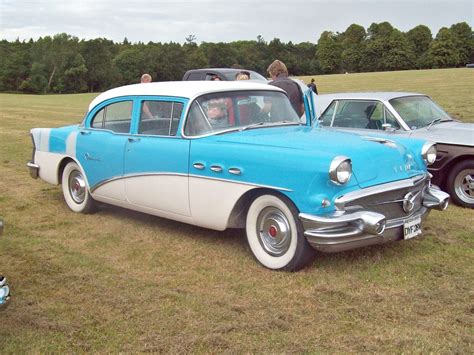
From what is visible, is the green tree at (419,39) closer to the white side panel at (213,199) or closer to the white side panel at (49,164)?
the white side panel at (49,164)

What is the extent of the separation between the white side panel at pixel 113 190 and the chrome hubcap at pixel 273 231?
1.90 metres

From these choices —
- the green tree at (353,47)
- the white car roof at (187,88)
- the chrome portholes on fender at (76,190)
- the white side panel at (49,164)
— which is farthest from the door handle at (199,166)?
the green tree at (353,47)

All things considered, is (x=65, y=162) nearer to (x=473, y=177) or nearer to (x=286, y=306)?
(x=286, y=306)

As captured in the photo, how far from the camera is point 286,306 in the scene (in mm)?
4043

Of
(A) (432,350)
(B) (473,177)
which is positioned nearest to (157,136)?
(A) (432,350)

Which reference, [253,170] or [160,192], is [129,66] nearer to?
[160,192]

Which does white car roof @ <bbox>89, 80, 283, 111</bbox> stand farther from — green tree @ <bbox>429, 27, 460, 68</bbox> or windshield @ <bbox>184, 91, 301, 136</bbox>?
green tree @ <bbox>429, 27, 460, 68</bbox>

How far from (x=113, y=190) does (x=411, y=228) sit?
10.7 ft

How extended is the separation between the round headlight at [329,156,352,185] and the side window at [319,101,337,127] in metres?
3.76

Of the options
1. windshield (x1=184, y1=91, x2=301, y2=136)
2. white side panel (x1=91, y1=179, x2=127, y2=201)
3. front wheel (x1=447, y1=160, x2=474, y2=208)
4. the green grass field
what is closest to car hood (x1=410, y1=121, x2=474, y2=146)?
front wheel (x1=447, y1=160, x2=474, y2=208)

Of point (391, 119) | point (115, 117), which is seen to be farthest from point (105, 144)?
point (391, 119)

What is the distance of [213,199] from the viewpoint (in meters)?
5.12

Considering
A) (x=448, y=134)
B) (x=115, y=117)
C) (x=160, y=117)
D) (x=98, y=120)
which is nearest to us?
(x=160, y=117)

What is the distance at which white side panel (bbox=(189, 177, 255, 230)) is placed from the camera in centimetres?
496
